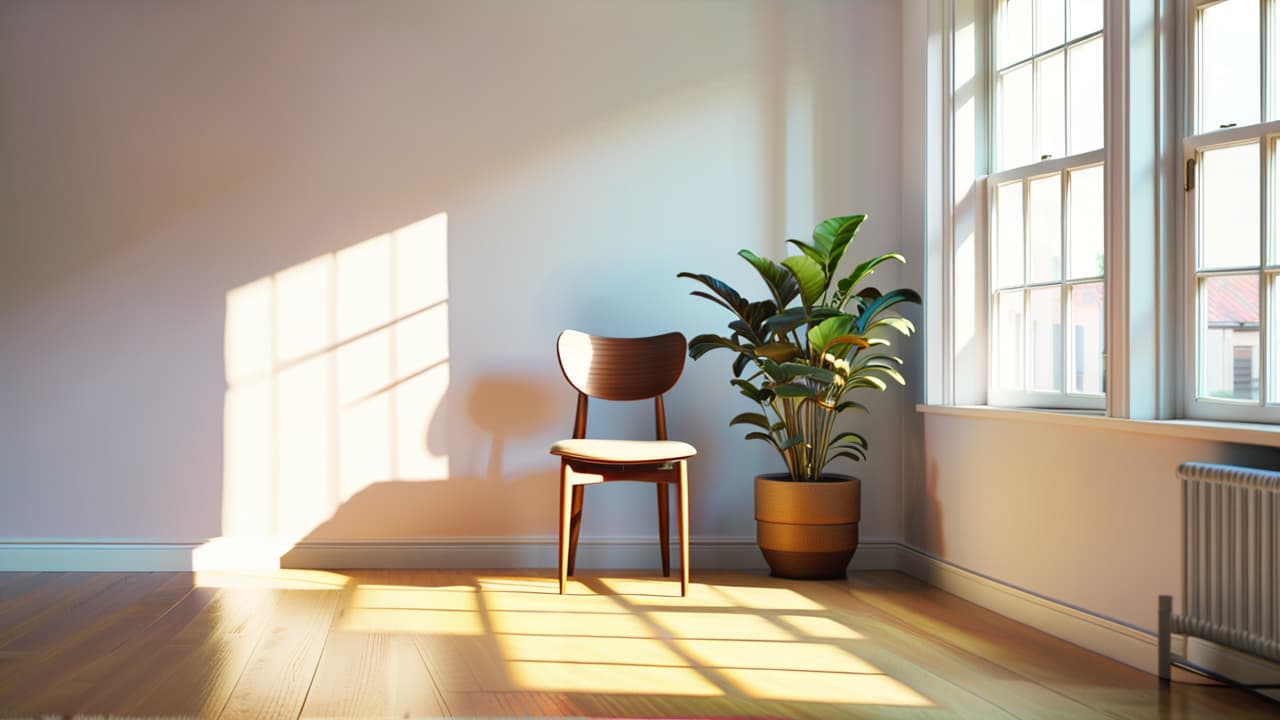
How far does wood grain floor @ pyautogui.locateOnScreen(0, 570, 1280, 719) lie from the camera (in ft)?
7.24

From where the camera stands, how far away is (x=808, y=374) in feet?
11.7

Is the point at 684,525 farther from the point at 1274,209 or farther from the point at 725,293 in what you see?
the point at 1274,209

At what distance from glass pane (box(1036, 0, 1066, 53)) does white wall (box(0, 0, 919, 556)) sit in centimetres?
84

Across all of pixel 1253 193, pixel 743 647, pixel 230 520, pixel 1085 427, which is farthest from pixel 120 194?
pixel 1253 193

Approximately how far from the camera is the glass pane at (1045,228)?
10.7 feet

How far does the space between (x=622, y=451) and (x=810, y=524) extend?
0.76 m

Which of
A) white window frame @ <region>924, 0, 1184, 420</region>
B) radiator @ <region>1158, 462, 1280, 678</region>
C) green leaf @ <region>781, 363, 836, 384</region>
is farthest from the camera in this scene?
green leaf @ <region>781, 363, 836, 384</region>

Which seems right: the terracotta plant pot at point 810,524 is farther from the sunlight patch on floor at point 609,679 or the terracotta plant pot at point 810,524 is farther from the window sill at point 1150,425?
the sunlight patch on floor at point 609,679

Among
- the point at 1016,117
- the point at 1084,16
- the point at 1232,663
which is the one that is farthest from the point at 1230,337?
the point at 1016,117

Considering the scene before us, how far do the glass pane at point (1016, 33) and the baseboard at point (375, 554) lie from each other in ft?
6.13

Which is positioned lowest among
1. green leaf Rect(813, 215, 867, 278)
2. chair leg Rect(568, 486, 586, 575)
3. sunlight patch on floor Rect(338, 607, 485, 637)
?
sunlight patch on floor Rect(338, 607, 485, 637)

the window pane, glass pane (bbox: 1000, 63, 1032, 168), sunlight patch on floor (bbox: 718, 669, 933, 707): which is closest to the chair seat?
sunlight patch on floor (bbox: 718, 669, 933, 707)

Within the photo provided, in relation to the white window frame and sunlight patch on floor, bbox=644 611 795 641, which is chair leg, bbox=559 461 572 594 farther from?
the white window frame

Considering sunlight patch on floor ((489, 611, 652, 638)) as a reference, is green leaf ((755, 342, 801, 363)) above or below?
above
